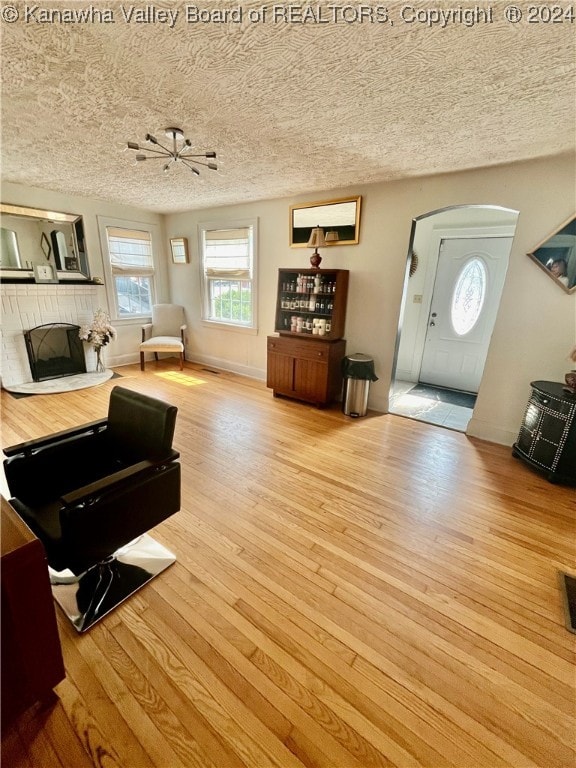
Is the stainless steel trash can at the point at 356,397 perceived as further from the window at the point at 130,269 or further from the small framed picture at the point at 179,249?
the window at the point at 130,269

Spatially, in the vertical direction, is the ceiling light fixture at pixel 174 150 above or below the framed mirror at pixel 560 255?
above

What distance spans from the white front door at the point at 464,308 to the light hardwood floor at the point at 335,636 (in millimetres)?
2398

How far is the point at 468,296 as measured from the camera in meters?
4.63

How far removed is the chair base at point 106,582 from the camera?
4.99ft

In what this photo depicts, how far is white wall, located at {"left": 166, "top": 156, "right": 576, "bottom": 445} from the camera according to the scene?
281 cm

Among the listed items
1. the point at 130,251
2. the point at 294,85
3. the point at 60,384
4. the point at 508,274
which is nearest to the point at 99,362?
the point at 60,384

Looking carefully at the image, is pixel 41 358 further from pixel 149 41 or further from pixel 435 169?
pixel 435 169

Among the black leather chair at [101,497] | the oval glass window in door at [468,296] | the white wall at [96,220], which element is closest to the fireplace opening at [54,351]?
the white wall at [96,220]

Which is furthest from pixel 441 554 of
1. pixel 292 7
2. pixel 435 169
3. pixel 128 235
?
pixel 128 235

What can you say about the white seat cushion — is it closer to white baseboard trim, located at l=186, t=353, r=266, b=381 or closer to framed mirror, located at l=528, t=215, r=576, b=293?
white baseboard trim, located at l=186, t=353, r=266, b=381

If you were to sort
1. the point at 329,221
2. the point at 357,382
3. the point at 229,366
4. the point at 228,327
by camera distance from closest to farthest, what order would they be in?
1. the point at 357,382
2. the point at 329,221
3. the point at 228,327
4. the point at 229,366

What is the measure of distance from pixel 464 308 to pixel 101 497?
5.02 m

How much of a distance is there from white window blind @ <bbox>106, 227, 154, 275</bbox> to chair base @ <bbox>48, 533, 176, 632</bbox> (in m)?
4.90

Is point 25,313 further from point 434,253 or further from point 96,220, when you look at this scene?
point 434,253
